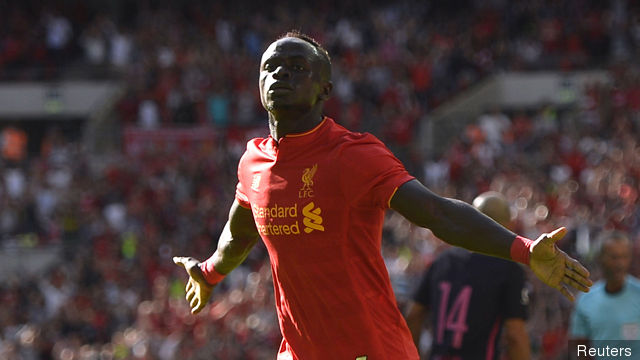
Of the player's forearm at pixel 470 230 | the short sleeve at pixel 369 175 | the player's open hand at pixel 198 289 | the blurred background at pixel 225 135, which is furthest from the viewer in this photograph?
the blurred background at pixel 225 135

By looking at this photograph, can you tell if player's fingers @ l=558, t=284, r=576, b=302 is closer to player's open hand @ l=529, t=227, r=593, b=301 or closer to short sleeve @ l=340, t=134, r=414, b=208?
A: player's open hand @ l=529, t=227, r=593, b=301

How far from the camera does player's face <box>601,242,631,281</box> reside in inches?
256

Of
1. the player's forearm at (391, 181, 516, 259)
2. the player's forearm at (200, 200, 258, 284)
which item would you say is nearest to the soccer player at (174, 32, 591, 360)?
the player's forearm at (391, 181, 516, 259)

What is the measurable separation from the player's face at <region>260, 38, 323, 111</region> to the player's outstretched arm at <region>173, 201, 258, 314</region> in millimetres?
728

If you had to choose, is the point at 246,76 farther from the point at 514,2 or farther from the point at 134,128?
the point at 514,2

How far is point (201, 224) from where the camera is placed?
56.4ft

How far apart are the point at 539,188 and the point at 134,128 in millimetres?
9270

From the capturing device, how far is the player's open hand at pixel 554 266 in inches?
147

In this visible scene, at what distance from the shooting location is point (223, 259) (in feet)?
16.2

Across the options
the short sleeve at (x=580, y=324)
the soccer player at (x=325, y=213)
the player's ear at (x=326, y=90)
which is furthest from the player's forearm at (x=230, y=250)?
the short sleeve at (x=580, y=324)

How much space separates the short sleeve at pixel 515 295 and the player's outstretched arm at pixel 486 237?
2249 mm

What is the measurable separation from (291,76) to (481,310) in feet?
7.96

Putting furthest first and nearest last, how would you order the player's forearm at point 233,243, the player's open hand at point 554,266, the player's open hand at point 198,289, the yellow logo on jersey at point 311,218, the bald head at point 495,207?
1. the bald head at point 495,207
2. the player's open hand at point 198,289
3. the player's forearm at point 233,243
4. the yellow logo on jersey at point 311,218
5. the player's open hand at point 554,266

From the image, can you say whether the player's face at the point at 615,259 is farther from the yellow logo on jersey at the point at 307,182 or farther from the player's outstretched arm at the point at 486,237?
the yellow logo on jersey at the point at 307,182
